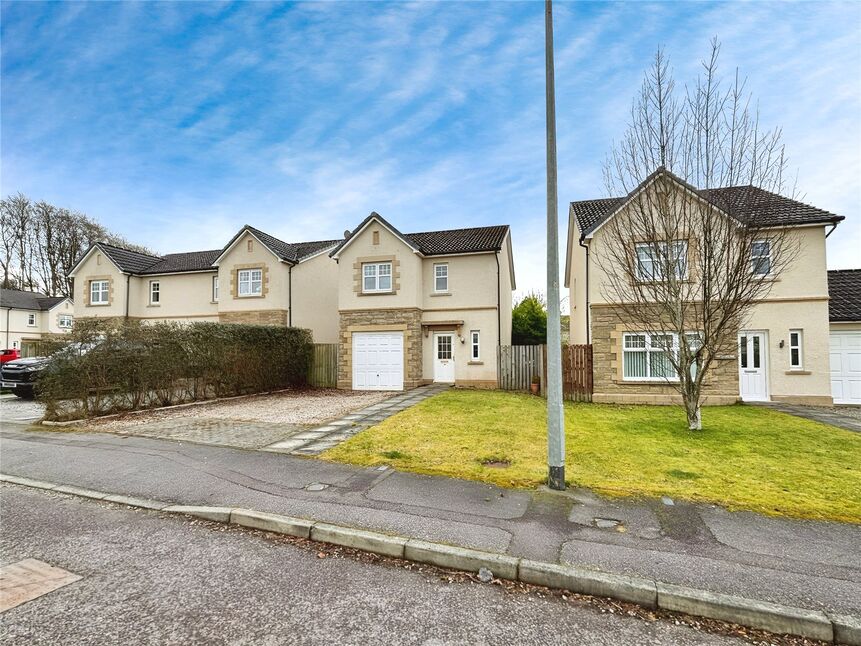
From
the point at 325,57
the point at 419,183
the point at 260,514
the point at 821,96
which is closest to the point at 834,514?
the point at 260,514

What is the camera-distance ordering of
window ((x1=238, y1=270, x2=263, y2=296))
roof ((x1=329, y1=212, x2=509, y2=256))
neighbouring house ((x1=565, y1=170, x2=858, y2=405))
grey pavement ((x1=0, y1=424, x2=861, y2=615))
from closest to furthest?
grey pavement ((x1=0, y1=424, x2=861, y2=615)) → neighbouring house ((x1=565, y1=170, x2=858, y2=405)) → roof ((x1=329, y1=212, x2=509, y2=256)) → window ((x1=238, y1=270, x2=263, y2=296))

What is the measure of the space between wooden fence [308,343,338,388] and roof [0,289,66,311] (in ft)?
127

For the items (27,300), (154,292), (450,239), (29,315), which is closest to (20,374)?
(154,292)

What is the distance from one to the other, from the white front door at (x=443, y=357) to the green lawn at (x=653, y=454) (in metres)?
6.90

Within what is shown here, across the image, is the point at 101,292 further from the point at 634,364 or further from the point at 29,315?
the point at 634,364

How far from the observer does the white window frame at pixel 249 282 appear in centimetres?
2242

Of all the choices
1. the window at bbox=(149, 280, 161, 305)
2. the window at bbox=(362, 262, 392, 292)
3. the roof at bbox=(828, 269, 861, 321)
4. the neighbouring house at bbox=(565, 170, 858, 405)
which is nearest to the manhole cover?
the neighbouring house at bbox=(565, 170, 858, 405)

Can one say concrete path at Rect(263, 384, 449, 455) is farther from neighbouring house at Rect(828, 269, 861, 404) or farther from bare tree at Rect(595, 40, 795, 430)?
neighbouring house at Rect(828, 269, 861, 404)

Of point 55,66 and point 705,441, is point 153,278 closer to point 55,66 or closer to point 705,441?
point 55,66

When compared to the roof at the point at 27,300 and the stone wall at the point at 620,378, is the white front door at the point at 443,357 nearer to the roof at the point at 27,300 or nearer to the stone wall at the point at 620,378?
the stone wall at the point at 620,378

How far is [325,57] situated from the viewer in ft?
40.1

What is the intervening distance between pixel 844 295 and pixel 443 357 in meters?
16.3

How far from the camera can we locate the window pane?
14.8 meters

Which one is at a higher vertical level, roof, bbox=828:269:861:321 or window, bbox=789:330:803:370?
roof, bbox=828:269:861:321
